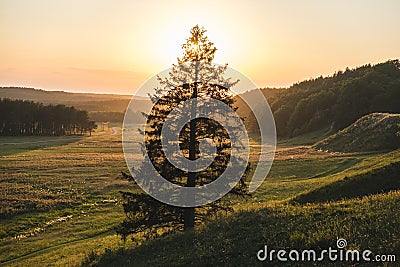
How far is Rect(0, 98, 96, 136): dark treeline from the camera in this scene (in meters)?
132

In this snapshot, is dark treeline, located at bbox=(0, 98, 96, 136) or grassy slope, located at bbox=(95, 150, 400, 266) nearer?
grassy slope, located at bbox=(95, 150, 400, 266)

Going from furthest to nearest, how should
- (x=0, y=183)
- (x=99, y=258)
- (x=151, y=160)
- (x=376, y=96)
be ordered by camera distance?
(x=376, y=96) < (x=0, y=183) < (x=151, y=160) < (x=99, y=258)

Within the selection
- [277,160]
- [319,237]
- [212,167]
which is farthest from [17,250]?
[277,160]

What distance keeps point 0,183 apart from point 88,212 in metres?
19.3

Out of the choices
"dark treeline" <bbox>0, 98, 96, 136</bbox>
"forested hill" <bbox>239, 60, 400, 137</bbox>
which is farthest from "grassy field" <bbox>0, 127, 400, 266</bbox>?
"dark treeline" <bbox>0, 98, 96, 136</bbox>

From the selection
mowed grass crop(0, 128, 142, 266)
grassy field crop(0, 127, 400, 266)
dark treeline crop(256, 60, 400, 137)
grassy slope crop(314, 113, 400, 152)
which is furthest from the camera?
dark treeline crop(256, 60, 400, 137)

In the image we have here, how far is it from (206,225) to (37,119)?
5432 inches

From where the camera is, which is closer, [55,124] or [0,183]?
[0,183]

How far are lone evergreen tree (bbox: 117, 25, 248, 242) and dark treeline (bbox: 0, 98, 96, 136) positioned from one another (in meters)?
129

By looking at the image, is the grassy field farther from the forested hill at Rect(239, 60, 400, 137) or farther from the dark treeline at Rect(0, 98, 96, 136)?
the dark treeline at Rect(0, 98, 96, 136)

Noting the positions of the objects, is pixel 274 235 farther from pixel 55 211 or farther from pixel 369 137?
pixel 369 137

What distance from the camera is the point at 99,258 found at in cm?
1798

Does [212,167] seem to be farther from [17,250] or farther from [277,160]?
[277,160]

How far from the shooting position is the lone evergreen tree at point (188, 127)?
62.3 feet
